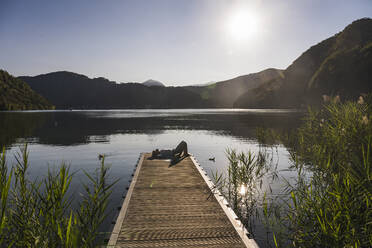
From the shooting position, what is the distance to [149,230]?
6039 mm

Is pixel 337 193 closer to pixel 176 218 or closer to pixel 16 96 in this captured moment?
pixel 176 218

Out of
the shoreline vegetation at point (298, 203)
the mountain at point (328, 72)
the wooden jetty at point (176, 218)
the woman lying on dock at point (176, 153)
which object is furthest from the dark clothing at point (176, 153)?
the mountain at point (328, 72)

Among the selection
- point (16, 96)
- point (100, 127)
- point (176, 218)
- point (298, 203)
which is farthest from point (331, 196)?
point (16, 96)

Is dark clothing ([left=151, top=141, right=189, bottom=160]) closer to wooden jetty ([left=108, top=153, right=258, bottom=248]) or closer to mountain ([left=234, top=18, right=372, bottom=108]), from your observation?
wooden jetty ([left=108, top=153, right=258, bottom=248])

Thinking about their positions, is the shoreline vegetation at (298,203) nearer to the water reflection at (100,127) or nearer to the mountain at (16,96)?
the water reflection at (100,127)

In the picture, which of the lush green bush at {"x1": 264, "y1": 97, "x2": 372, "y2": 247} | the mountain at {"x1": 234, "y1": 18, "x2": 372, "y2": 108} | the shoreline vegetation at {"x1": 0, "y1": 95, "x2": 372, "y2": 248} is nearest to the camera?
the shoreline vegetation at {"x1": 0, "y1": 95, "x2": 372, "y2": 248}

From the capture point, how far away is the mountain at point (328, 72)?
99.8 metres

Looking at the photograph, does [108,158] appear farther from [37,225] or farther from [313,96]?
[313,96]

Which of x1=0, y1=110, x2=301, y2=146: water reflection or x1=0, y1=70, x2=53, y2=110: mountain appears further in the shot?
x1=0, y1=70, x2=53, y2=110: mountain

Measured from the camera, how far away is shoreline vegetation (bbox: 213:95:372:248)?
4.20 m

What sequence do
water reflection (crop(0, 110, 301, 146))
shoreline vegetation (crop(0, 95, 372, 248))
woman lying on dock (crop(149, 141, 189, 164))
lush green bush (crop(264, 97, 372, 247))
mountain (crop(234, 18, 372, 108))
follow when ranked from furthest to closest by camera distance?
1. mountain (crop(234, 18, 372, 108))
2. water reflection (crop(0, 110, 301, 146))
3. woman lying on dock (crop(149, 141, 189, 164))
4. lush green bush (crop(264, 97, 372, 247))
5. shoreline vegetation (crop(0, 95, 372, 248))

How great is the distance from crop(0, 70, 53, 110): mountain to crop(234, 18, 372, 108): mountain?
154 metres

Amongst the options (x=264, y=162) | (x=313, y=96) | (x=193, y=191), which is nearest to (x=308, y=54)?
(x=313, y=96)

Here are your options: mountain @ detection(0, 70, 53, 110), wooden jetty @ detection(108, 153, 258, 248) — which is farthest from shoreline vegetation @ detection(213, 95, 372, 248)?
mountain @ detection(0, 70, 53, 110)
